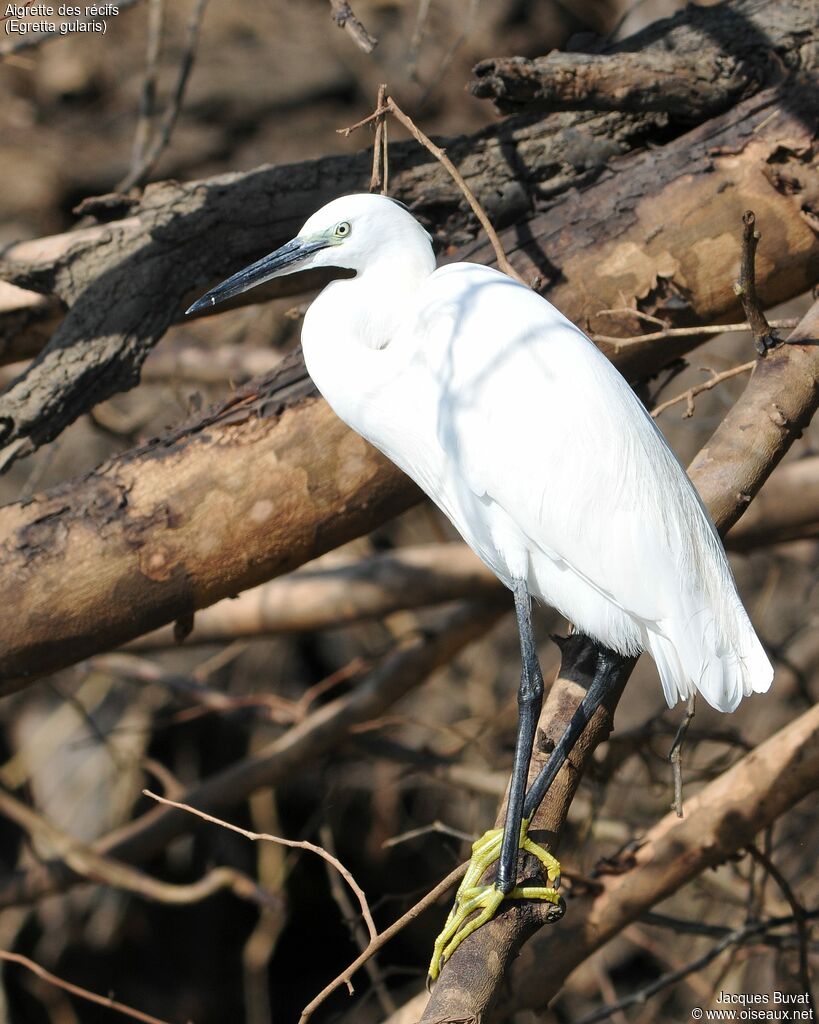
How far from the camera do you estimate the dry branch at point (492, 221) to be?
2.33 m

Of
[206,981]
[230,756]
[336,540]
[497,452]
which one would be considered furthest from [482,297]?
[206,981]

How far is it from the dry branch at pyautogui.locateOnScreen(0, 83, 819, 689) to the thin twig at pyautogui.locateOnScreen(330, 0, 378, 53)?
2.17 ft

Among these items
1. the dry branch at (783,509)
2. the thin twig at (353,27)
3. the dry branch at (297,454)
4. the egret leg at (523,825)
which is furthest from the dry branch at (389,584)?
the thin twig at (353,27)

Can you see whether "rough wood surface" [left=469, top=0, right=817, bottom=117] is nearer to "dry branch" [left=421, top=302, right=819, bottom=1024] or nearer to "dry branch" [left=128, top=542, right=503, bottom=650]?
"dry branch" [left=421, top=302, right=819, bottom=1024]

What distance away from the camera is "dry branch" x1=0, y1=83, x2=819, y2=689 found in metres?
2.11

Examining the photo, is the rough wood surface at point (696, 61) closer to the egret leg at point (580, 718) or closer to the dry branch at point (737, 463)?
the dry branch at point (737, 463)

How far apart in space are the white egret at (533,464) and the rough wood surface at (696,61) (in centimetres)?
56

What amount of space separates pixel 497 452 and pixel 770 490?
1.50 m

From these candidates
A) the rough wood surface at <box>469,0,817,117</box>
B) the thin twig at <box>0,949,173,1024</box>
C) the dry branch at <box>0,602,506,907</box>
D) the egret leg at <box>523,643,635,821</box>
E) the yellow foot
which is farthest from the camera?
the dry branch at <box>0,602,506,907</box>

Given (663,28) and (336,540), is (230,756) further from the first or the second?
(663,28)

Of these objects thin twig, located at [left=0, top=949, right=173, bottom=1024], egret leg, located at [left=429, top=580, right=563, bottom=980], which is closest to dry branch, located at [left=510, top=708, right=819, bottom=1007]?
egret leg, located at [left=429, top=580, right=563, bottom=980]

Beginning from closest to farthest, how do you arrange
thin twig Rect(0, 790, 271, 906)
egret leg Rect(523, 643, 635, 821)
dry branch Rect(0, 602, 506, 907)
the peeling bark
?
1. egret leg Rect(523, 643, 635, 821)
2. the peeling bark
3. thin twig Rect(0, 790, 271, 906)
4. dry branch Rect(0, 602, 506, 907)

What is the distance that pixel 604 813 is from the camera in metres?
3.70

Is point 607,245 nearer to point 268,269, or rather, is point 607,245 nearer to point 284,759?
point 268,269
